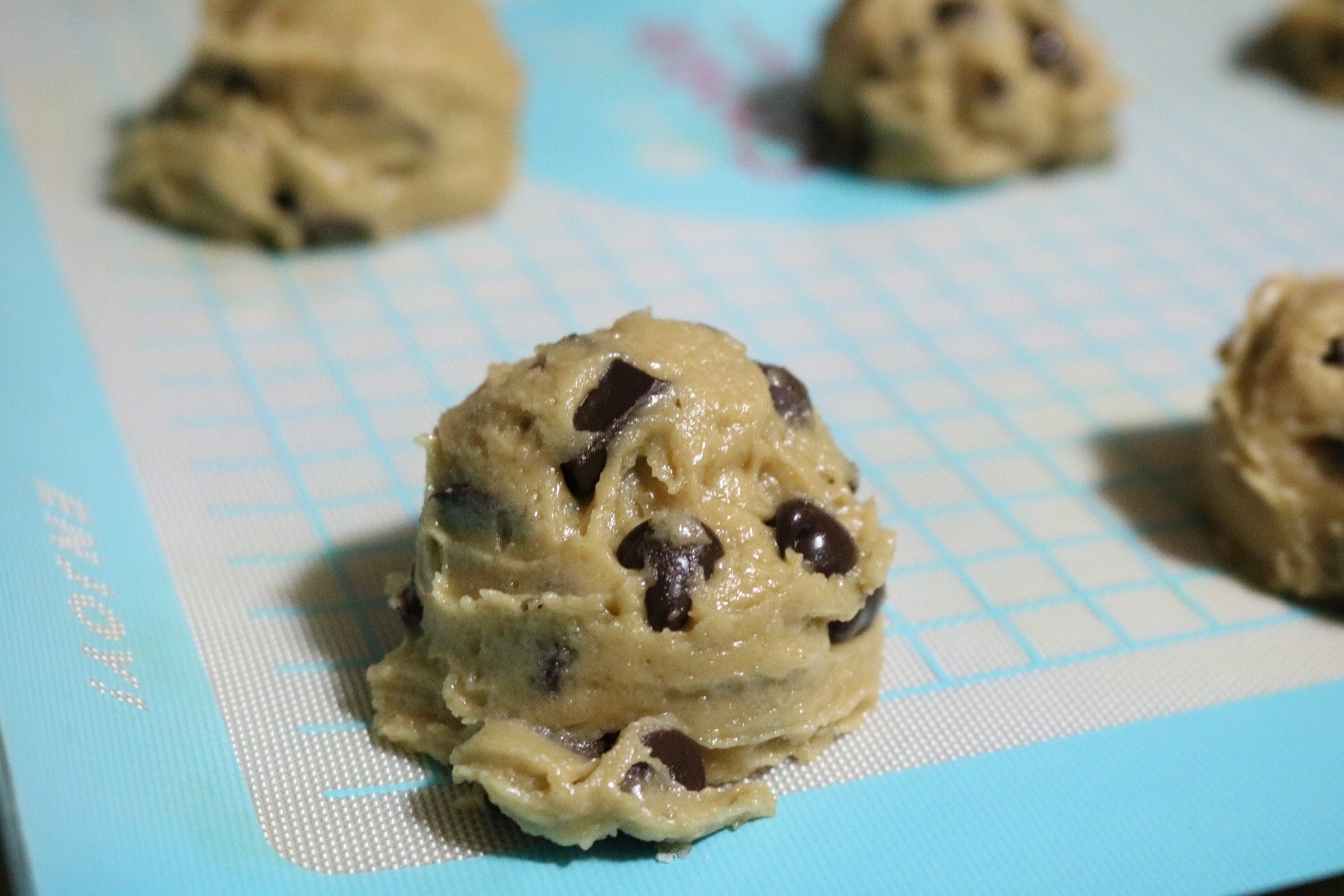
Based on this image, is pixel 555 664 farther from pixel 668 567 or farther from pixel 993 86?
pixel 993 86

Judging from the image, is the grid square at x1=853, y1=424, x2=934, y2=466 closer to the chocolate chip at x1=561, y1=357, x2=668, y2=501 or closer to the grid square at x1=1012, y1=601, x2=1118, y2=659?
the grid square at x1=1012, y1=601, x2=1118, y2=659

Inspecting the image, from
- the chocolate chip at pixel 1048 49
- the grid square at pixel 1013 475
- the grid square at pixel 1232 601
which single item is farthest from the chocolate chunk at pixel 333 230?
the grid square at pixel 1232 601

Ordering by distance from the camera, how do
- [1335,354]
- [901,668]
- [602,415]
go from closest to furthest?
[602,415] < [901,668] < [1335,354]

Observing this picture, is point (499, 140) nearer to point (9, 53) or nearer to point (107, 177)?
point (107, 177)

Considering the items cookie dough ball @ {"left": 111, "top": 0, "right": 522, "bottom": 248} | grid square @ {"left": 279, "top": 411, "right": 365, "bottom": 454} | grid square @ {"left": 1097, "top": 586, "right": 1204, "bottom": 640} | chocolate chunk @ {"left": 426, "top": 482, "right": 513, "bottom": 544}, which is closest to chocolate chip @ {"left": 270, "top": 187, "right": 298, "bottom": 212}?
cookie dough ball @ {"left": 111, "top": 0, "right": 522, "bottom": 248}

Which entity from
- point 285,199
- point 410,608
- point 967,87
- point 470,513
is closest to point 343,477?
point 410,608

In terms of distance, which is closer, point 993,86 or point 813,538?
point 813,538
